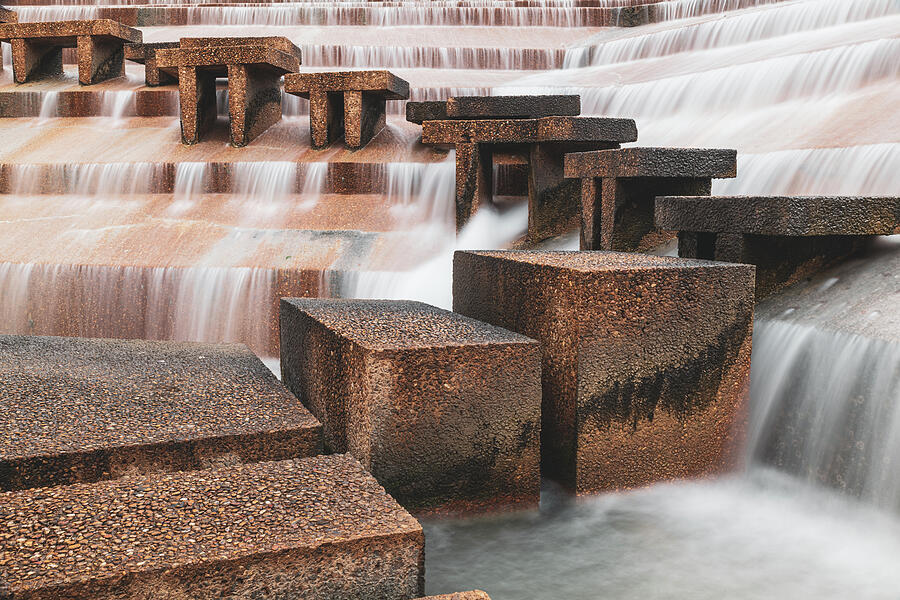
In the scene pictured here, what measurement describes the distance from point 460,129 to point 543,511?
3857mm

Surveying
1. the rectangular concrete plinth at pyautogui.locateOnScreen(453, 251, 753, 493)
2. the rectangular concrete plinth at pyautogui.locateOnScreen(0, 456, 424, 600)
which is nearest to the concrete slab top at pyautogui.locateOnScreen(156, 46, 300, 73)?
the rectangular concrete plinth at pyautogui.locateOnScreen(453, 251, 753, 493)

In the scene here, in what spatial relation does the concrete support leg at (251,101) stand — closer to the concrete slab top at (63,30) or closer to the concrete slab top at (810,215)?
the concrete slab top at (63,30)

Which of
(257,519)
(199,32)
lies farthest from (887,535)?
(199,32)

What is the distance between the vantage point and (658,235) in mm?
4980

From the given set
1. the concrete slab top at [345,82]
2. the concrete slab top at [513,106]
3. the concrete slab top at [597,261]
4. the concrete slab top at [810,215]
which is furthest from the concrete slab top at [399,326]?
the concrete slab top at [345,82]

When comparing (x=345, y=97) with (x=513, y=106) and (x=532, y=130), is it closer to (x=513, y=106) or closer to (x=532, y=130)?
(x=513, y=106)

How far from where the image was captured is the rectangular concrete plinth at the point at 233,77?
729 cm

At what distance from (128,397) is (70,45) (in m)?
7.55

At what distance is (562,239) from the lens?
5895 mm

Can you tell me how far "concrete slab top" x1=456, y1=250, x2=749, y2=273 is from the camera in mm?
3064

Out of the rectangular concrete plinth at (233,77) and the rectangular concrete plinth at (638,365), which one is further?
the rectangular concrete plinth at (233,77)

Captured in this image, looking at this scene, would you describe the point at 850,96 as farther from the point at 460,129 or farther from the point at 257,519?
the point at 257,519

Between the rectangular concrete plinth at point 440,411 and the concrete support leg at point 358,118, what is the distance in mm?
4452

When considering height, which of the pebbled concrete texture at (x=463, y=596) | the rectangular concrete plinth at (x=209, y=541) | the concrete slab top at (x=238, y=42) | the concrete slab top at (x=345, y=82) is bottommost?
the pebbled concrete texture at (x=463, y=596)
